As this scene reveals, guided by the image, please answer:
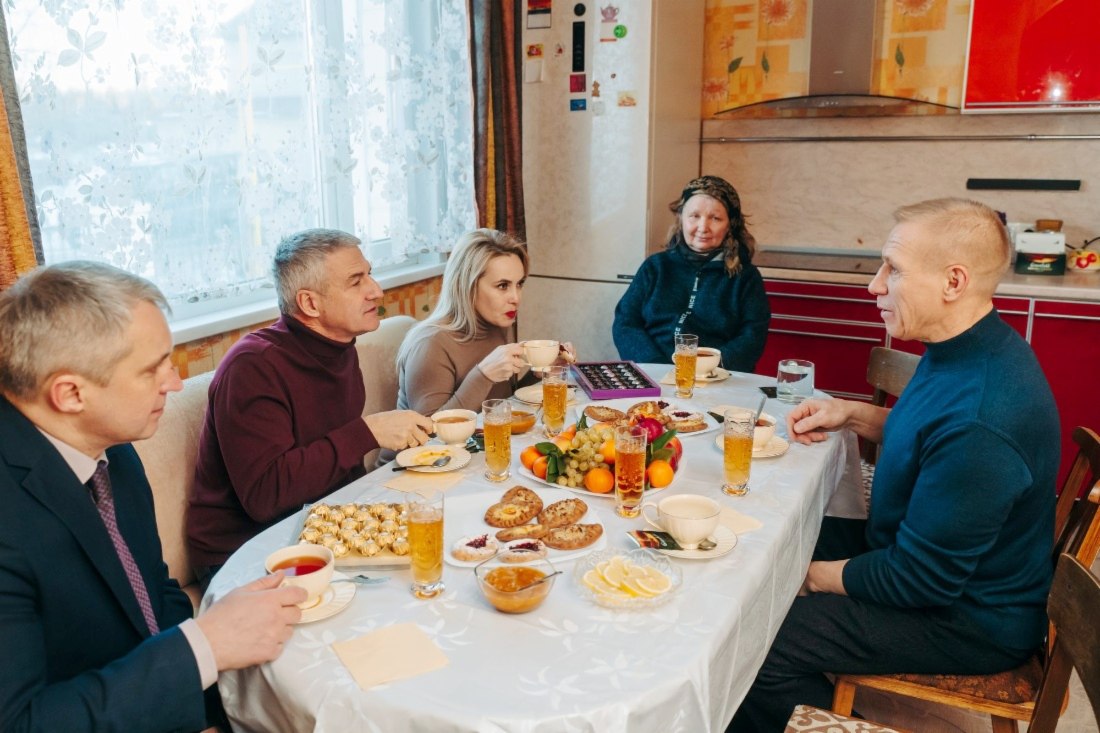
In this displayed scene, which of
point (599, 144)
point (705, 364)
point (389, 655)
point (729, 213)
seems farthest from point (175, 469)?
point (599, 144)

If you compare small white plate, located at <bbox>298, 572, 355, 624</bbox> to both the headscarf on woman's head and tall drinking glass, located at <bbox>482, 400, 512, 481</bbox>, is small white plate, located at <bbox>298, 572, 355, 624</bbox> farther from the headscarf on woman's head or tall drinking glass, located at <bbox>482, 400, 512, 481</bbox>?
the headscarf on woman's head

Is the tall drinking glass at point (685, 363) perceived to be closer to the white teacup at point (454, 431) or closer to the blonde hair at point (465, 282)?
the blonde hair at point (465, 282)

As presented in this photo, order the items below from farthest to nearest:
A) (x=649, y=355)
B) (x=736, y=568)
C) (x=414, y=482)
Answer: (x=649, y=355) < (x=414, y=482) < (x=736, y=568)

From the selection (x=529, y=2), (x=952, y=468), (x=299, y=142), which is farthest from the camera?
(x=529, y=2)

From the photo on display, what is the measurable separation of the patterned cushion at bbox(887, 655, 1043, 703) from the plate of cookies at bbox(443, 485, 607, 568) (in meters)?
0.76

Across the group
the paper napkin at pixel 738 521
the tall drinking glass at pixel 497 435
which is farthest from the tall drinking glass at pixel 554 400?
the paper napkin at pixel 738 521

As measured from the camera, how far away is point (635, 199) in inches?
149

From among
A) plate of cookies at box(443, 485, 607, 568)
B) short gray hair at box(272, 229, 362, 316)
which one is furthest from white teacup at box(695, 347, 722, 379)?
short gray hair at box(272, 229, 362, 316)

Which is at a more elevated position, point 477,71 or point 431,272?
point 477,71

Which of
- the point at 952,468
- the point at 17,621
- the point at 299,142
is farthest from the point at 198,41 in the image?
the point at 952,468

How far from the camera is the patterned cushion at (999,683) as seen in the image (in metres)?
1.65

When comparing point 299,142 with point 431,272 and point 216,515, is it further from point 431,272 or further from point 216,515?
point 216,515

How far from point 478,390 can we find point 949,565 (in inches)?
48.3

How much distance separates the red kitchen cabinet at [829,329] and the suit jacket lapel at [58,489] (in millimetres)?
3049
